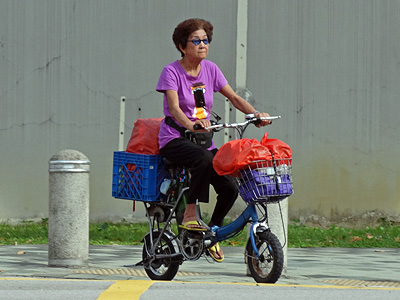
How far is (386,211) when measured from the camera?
11.7m

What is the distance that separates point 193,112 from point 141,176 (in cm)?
62

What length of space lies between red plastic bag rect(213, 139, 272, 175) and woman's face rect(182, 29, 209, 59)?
0.88 meters

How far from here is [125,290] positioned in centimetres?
602

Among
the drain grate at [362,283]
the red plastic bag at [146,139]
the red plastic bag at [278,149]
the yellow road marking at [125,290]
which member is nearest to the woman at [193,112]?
the red plastic bag at [146,139]

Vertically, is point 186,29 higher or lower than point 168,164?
higher

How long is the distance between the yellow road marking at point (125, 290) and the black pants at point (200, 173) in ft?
2.59

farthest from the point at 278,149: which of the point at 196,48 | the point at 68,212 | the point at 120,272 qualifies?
the point at 68,212

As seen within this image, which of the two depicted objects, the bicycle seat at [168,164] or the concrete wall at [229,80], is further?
the concrete wall at [229,80]

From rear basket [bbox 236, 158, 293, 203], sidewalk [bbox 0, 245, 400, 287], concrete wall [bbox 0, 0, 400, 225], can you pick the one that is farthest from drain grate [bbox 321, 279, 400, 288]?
concrete wall [bbox 0, 0, 400, 225]

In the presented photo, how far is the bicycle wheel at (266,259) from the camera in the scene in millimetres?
6176

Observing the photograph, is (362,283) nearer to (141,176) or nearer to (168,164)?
(168,164)

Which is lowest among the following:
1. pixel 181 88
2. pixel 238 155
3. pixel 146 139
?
pixel 238 155

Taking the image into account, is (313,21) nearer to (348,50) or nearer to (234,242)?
(348,50)

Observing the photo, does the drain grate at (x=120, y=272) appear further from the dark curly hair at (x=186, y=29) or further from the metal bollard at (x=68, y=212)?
the dark curly hair at (x=186, y=29)
